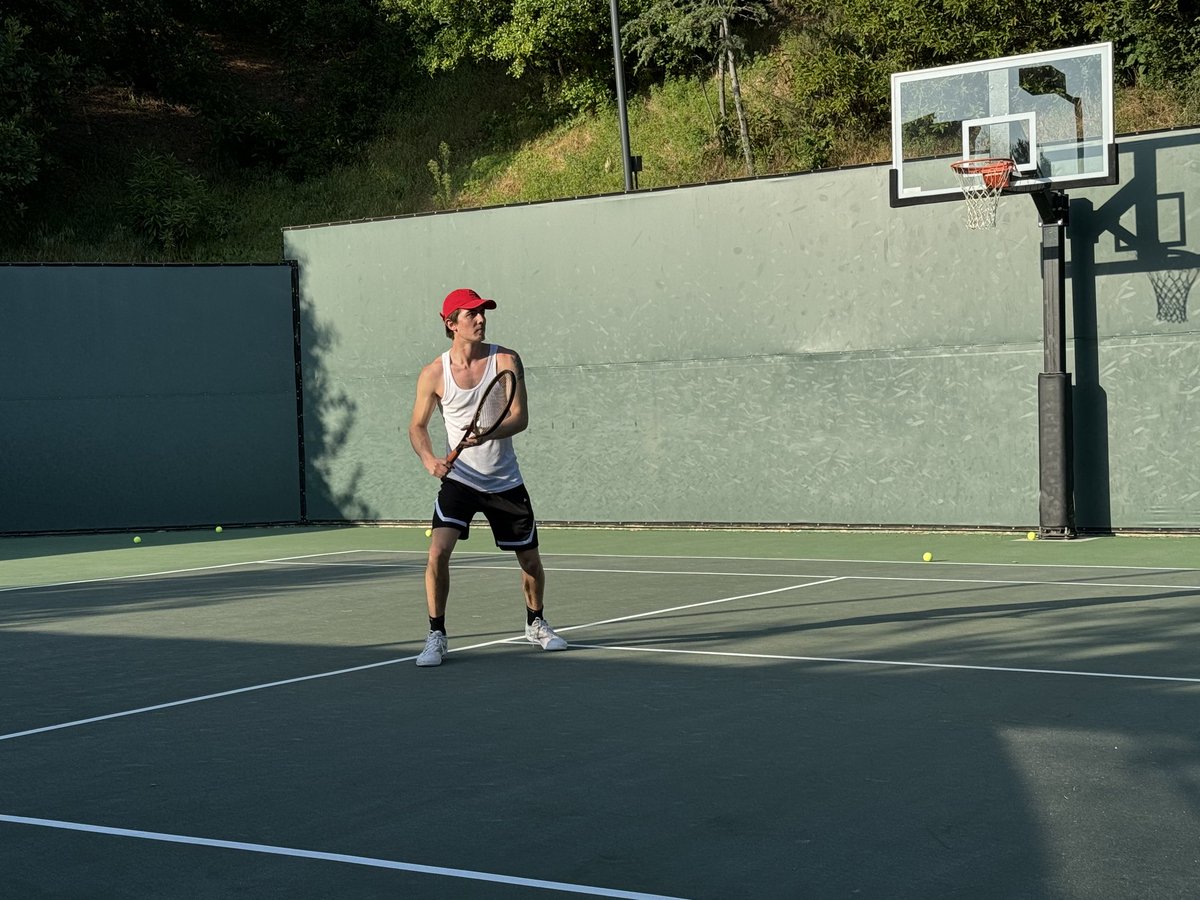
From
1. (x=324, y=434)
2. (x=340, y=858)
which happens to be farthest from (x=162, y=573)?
(x=340, y=858)

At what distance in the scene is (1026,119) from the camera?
41.0ft

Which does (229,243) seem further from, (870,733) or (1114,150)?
(870,733)

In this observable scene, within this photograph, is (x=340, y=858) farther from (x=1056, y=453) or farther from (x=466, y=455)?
(x=1056, y=453)

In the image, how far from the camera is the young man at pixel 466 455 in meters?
7.16

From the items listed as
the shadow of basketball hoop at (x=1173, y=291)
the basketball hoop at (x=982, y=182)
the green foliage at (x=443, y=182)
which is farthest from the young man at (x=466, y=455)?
the green foliage at (x=443, y=182)

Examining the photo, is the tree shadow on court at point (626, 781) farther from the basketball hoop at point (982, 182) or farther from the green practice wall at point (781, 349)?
the green practice wall at point (781, 349)

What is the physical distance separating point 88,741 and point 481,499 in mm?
2319

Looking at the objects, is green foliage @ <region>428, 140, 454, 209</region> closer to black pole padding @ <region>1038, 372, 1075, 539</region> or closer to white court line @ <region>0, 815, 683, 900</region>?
black pole padding @ <region>1038, 372, 1075, 539</region>

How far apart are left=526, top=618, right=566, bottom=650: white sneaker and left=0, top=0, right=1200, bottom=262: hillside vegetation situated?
61.9 ft

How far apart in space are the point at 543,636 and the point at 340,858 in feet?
12.0

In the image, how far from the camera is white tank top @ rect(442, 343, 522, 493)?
7223 millimetres

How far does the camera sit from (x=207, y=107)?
34469 millimetres

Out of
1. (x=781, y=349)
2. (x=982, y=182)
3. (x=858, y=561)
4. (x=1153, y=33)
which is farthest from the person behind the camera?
(x=1153, y=33)

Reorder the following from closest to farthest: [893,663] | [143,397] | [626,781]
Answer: [626,781] → [893,663] → [143,397]
